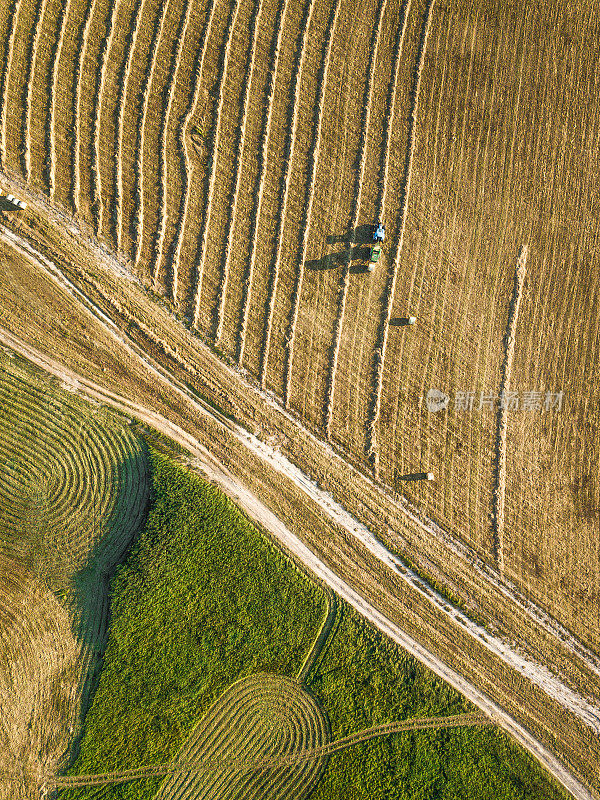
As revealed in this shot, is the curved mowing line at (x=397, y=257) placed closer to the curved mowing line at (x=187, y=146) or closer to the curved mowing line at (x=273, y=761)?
the curved mowing line at (x=187, y=146)

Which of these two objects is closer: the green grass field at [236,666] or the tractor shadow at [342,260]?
the green grass field at [236,666]

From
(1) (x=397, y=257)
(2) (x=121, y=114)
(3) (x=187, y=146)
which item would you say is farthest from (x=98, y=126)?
(1) (x=397, y=257)

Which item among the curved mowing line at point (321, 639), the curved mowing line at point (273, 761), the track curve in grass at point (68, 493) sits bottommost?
the curved mowing line at point (273, 761)

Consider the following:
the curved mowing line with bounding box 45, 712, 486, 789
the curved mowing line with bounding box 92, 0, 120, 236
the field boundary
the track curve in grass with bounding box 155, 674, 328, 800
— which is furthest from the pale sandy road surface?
the track curve in grass with bounding box 155, 674, 328, 800

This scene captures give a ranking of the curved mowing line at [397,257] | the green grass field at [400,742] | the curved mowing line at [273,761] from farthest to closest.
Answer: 1. the curved mowing line at [397,257]
2. the green grass field at [400,742]
3. the curved mowing line at [273,761]

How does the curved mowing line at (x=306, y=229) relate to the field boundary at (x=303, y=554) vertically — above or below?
above

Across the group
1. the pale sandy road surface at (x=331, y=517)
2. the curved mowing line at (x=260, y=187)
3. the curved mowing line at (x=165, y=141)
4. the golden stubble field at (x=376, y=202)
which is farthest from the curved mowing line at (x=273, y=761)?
the curved mowing line at (x=165, y=141)

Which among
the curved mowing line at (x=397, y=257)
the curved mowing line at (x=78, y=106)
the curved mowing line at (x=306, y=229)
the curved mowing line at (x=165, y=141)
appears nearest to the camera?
the curved mowing line at (x=78, y=106)

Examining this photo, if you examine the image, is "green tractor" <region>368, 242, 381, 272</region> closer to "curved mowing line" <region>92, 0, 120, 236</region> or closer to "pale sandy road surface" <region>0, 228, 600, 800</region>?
"pale sandy road surface" <region>0, 228, 600, 800</region>
